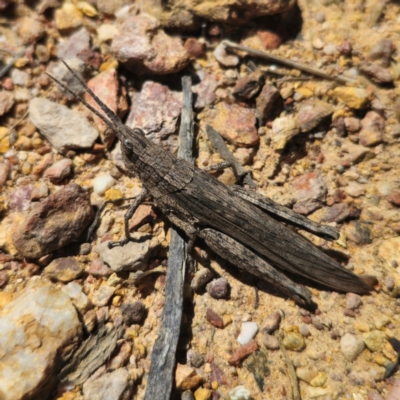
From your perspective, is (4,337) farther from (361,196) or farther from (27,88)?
(361,196)

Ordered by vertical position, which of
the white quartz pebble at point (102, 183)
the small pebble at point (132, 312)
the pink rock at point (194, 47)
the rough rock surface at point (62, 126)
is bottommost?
the small pebble at point (132, 312)

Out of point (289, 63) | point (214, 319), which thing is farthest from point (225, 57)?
point (214, 319)

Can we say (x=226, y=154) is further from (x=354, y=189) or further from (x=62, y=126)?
(x=62, y=126)

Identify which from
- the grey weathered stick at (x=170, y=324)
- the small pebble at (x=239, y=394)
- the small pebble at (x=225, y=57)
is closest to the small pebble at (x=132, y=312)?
the grey weathered stick at (x=170, y=324)

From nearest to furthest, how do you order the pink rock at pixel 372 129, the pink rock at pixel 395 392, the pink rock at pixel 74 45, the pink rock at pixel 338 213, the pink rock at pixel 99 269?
1. the pink rock at pixel 395 392
2. the pink rock at pixel 99 269
3. the pink rock at pixel 338 213
4. the pink rock at pixel 372 129
5. the pink rock at pixel 74 45

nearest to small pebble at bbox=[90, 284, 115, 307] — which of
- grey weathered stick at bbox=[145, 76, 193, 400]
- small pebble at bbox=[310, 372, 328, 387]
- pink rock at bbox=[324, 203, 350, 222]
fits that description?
grey weathered stick at bbox=[145, 76, 193, 400]

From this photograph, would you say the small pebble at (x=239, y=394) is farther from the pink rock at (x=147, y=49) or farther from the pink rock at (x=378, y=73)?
the pink rock at (x=378, y=73)

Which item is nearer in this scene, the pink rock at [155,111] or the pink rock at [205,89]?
the pink rock at [155,111]

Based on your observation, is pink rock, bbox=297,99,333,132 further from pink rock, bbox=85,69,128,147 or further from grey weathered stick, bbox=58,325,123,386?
grey weathered stick, bbox=58,325,123,386
